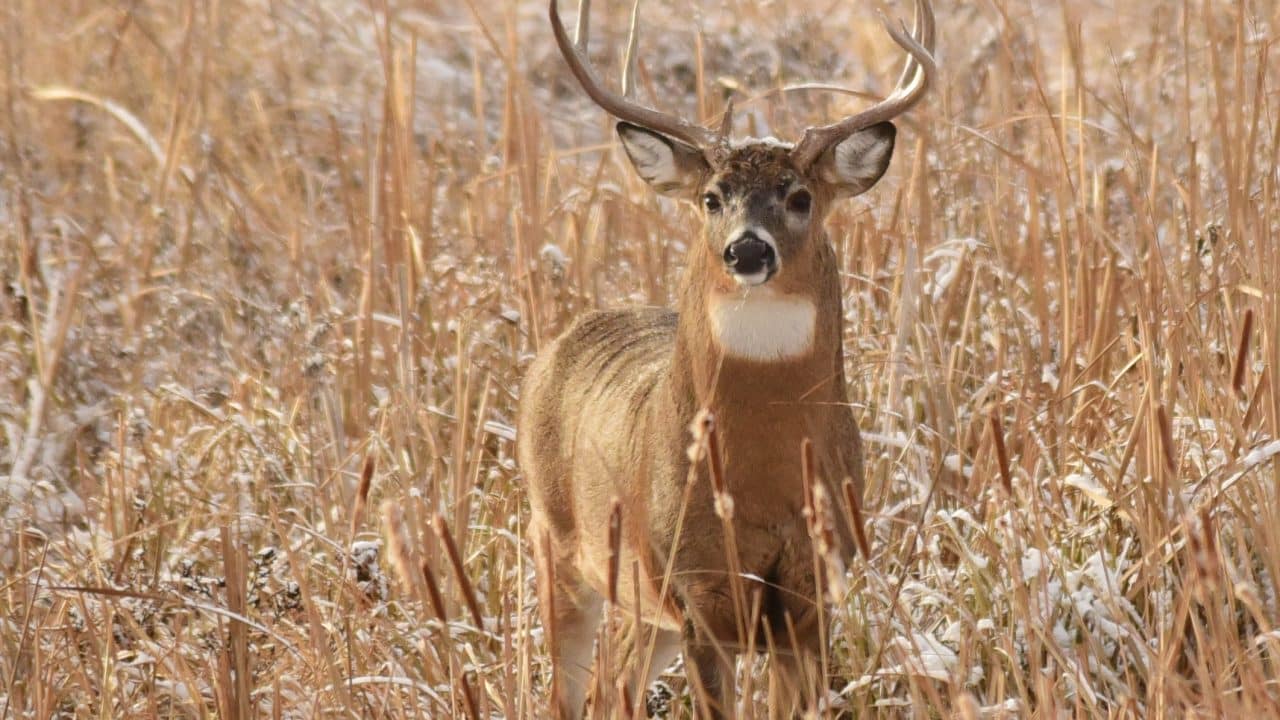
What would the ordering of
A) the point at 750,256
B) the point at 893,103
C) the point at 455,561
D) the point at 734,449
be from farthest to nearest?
the point at 893,103, the point at 734,449, the point at 750,256, the point at 455,561

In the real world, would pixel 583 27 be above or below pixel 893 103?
above

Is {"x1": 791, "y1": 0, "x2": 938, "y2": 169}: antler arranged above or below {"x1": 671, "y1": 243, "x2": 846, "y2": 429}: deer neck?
above

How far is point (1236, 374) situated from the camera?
342 cm

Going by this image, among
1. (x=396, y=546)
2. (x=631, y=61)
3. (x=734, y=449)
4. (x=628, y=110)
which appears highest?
(x=631, y=61)

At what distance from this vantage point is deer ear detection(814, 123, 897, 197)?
4.30 m

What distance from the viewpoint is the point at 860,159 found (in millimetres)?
4348

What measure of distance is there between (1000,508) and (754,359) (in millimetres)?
679

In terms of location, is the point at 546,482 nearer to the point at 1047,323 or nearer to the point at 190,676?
the point at 190,676

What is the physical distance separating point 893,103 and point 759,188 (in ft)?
1.43

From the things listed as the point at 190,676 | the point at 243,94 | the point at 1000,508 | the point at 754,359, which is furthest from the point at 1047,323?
the point at 243,94

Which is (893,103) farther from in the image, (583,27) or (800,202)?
(583,27)

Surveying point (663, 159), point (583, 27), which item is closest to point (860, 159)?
point (663, 159)

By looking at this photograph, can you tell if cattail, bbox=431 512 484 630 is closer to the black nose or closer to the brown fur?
the brown fur

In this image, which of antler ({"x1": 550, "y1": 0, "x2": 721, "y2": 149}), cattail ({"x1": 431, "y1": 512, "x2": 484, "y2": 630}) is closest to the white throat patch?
antler ({"x1": 550, "y1": 0, "x2": 721, "y2": 149})
